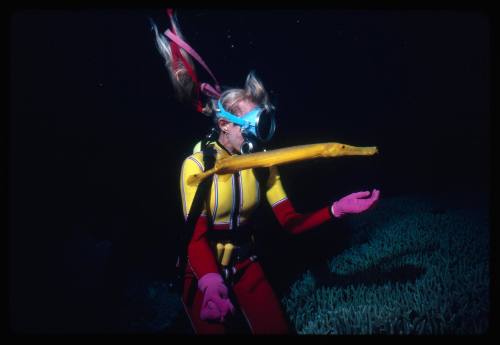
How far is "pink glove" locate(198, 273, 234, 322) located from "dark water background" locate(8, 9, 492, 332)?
81.0 inches

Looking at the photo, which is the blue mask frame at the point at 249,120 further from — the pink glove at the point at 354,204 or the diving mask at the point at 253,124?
the pink glove at the point at 354,204

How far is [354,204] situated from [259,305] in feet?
3.71

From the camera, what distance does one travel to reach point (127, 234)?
5.74 meters

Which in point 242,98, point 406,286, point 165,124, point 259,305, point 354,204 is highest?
point 242,98

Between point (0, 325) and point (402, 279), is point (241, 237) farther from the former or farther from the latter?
point (0, 325)

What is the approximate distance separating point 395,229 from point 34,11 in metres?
5.74

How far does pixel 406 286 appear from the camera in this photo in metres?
2.98

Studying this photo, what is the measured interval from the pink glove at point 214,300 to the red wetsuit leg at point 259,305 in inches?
19.1

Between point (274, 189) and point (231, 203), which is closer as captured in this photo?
point (231, 203)

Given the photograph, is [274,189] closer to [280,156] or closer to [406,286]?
[280,156]

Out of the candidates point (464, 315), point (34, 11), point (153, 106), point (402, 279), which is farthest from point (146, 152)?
point (464, 315)

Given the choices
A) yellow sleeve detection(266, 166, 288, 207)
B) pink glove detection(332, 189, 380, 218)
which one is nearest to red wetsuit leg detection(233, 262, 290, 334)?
yellow sleeve detection(266, 166, 288, 207)

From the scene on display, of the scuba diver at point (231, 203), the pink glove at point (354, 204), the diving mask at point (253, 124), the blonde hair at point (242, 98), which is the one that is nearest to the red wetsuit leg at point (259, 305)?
the scuba diver at point (231, 203)

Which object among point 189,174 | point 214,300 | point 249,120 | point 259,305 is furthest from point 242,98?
point 259,305
